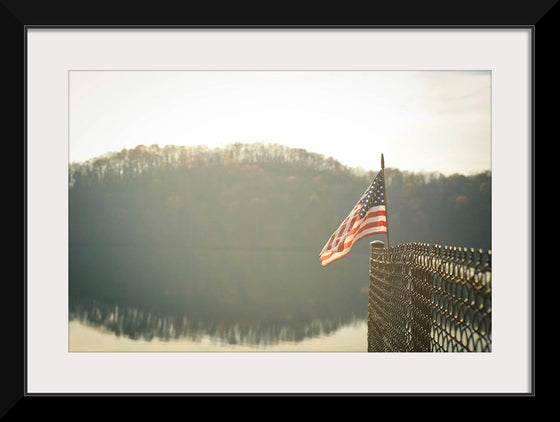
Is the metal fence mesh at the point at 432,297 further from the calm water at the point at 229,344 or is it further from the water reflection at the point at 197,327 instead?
the water reflection at the point at 197,327

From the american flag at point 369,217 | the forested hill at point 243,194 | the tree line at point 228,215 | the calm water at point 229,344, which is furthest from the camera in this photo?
the tree line at point 228,215

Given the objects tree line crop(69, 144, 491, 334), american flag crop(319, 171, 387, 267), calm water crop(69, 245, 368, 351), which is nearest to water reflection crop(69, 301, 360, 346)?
calm water crop(69, 245, 368, 351)

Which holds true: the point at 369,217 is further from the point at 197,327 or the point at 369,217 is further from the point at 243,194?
the point at 243,194

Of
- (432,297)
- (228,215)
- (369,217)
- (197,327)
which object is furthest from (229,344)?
(432,297)

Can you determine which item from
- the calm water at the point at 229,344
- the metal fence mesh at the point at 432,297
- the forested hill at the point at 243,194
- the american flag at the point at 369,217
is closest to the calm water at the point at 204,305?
Answer: the calm water at the point at 229,344

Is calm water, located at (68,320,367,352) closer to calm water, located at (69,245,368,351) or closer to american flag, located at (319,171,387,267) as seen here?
calm water, located at (69,245,368,351)
